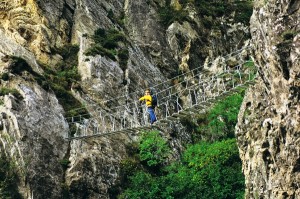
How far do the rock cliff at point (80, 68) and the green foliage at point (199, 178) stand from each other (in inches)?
45.4

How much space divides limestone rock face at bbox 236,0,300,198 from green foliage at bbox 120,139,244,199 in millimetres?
5158

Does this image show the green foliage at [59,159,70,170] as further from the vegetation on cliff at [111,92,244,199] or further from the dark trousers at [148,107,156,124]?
the dark trousers at [148,107,156,124]

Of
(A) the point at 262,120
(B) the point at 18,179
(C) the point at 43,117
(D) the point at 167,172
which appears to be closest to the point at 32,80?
(C) the point at 43,117

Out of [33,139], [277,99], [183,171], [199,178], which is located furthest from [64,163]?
[277,99]

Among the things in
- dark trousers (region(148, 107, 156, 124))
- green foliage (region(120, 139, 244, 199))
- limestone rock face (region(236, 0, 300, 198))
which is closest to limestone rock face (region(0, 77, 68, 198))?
green foliage (region(120, 139, 244, 199))

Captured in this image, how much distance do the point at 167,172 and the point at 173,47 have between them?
495 inches

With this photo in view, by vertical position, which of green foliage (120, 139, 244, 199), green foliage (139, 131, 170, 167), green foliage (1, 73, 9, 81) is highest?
green foliage (1, 73, 9, 81)

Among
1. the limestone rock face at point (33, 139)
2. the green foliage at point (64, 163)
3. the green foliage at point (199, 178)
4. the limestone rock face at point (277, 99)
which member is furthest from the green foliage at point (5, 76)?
the limestone rock face at point (277, 99)

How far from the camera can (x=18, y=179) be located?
915 inches

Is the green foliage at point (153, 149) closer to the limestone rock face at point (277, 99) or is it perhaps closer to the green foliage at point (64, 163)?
the green foliage at point (64, 163)

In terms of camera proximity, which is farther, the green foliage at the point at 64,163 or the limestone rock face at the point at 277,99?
the green foliage at the point at 64,163

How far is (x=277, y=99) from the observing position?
20.1m

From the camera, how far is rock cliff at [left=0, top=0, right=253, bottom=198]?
80.7 ft

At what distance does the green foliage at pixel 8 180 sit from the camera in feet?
74.1
